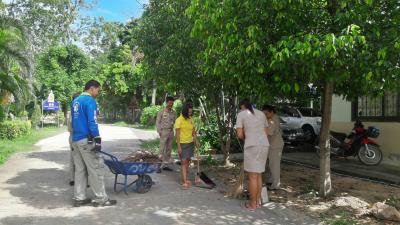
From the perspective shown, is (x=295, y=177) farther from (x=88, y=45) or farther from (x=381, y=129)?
(x=88, y=45)

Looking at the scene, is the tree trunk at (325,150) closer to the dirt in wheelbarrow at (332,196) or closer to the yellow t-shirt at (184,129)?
the dirt in wheelbarrow at (332,196)

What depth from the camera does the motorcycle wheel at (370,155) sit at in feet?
40.9

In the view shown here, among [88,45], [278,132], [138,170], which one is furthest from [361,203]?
[88,45]

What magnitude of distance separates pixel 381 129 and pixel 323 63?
7.25 m

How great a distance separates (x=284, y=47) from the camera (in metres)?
6.43

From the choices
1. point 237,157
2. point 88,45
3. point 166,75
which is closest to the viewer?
point 166,75

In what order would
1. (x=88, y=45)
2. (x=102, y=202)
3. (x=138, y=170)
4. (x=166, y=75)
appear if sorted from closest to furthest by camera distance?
1. (x=102, y=202)
2. (x=138, y=170)
3. (x=166, y=75)
4. (x=88, y=45)

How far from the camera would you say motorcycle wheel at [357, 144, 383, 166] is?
12461mm

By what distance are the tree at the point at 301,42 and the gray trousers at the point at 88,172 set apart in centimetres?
254

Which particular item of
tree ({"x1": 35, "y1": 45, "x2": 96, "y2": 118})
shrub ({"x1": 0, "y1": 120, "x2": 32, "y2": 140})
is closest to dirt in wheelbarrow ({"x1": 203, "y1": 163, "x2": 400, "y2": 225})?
shrub ({"x1": 0, "y1": 120, "x2": 32, "y2": 140})

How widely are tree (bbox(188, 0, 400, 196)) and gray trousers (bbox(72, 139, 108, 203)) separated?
99.8 inches

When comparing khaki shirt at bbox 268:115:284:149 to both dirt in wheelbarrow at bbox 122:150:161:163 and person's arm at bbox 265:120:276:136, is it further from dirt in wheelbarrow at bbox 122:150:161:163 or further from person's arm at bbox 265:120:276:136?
dirt in wheelbarrow at bbox 122:150:161:163

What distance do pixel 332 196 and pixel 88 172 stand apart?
4.34 metres

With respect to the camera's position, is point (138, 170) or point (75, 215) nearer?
point (75, 215)
